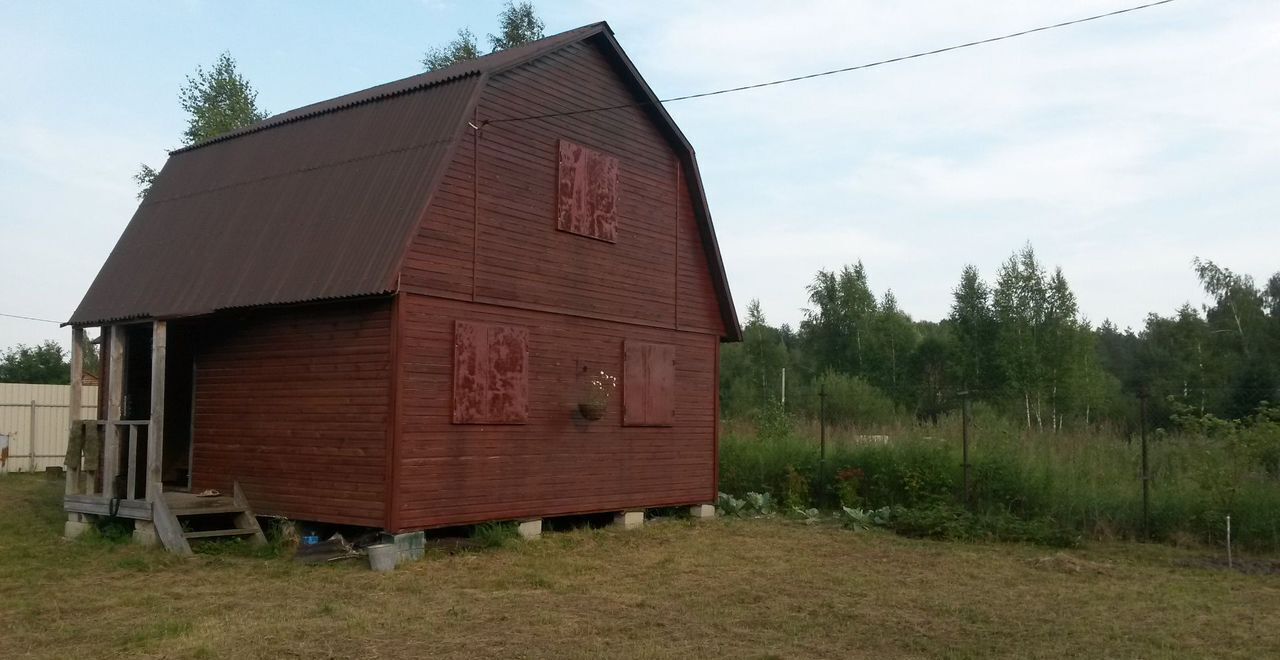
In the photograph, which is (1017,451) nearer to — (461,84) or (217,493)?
(461,84)

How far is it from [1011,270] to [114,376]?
3903cm

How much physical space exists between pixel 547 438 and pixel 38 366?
161ft

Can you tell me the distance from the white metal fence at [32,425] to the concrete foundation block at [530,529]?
17.2 m

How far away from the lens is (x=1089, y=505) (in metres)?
14.3

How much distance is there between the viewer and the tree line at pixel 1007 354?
126ft

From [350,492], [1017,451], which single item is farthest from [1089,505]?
[350,492]

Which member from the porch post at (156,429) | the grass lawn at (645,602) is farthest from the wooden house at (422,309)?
the grass lawn at (645,602)

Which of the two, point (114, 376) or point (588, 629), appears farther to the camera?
point (114, 376)

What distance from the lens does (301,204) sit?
13.2 metres

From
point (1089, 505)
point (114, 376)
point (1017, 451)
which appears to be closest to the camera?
point (114, 376)

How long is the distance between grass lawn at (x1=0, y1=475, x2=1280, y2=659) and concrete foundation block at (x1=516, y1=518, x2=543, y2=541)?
0.45 ft

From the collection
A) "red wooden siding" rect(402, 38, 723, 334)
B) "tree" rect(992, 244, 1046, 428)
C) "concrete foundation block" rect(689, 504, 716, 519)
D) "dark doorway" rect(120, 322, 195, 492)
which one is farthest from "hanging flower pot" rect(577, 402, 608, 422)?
"tree" rect(992, 244, 1046, 428)

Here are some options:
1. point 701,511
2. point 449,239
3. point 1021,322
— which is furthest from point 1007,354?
point 449,239

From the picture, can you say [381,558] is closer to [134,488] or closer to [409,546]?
[409,546]
